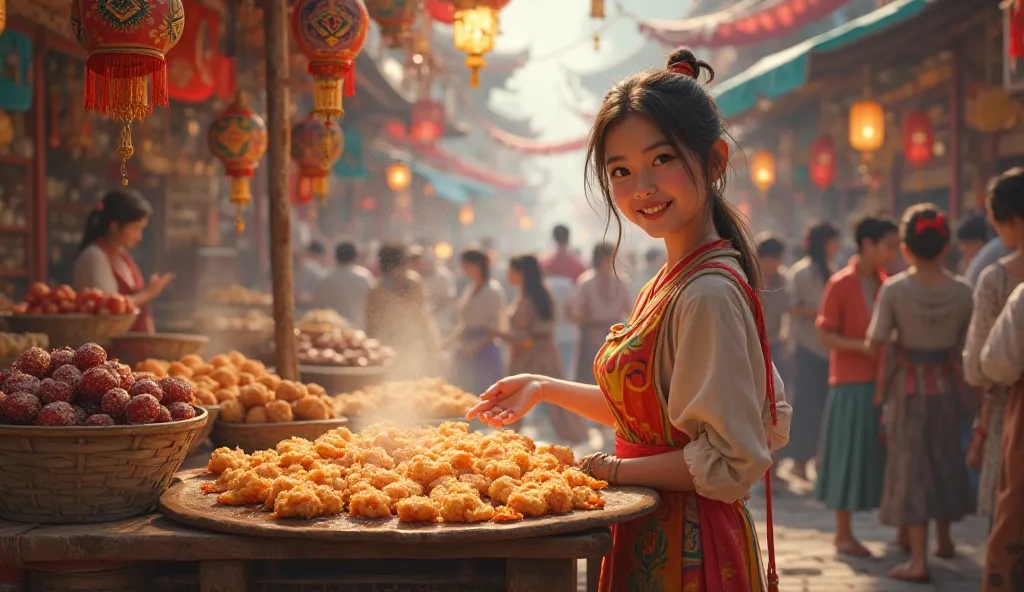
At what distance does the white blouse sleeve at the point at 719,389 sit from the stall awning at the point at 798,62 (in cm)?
537

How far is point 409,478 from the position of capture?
2488 mm

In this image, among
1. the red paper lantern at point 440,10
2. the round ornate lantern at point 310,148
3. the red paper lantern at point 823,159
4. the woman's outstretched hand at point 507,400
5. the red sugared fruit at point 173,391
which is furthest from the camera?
the red paper lantern at point 823,159

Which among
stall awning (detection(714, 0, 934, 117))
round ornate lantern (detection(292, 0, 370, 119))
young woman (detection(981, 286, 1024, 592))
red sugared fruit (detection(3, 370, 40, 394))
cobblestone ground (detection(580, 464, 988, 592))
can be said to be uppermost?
stall awning (detection(714, 0, 934, 117))

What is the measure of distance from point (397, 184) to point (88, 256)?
34.1 feet

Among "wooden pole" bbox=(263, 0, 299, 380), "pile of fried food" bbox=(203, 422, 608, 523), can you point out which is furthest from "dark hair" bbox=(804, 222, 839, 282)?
"pile of fried food" bbox=(203, 422, 608, 523)

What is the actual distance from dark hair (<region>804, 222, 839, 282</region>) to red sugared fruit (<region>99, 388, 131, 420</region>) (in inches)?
249

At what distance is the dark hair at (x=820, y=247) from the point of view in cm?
775

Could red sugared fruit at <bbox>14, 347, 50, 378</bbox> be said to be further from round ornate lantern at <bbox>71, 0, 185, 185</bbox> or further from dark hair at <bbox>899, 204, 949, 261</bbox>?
dark hair at <bbox>899, 204, 949, 261</bbox>

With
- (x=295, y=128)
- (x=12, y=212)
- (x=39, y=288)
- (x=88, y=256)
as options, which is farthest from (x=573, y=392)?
(x=12, y=212)

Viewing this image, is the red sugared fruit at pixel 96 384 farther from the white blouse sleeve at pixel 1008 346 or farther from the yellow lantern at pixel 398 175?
the yellow lantern at pixel 398 175

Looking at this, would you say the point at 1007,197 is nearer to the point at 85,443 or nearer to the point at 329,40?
the point at 329,40

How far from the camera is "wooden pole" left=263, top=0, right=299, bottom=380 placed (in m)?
4.01

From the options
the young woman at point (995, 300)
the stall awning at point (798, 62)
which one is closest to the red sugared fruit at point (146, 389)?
the young woman at point (995, 300)

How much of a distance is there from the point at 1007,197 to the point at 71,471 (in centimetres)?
414
